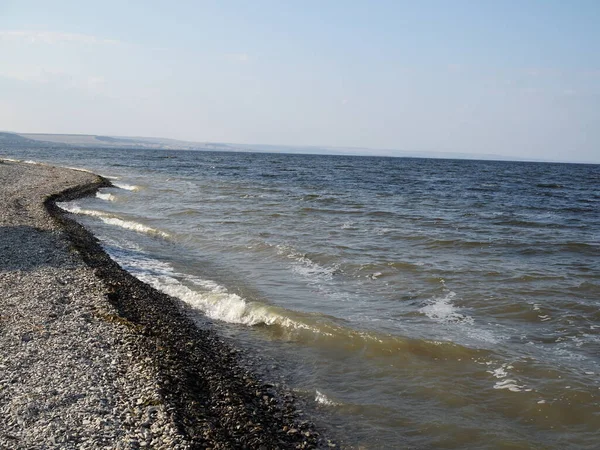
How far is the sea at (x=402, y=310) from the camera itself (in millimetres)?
7883

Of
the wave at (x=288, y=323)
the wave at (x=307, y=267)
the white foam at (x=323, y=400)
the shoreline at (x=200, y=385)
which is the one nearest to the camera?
the shoreline at (x=200, y=385)

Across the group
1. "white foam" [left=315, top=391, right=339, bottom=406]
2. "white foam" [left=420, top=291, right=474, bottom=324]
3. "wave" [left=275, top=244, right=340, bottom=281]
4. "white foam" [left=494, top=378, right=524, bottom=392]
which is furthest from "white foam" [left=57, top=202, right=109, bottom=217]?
"white foam" [left=494, top=378, right=524, bottom=392]

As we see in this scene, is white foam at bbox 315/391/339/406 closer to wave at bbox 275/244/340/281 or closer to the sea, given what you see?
the sea

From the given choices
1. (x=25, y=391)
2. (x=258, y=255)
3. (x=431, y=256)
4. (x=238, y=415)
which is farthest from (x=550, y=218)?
(x=25, y=391)

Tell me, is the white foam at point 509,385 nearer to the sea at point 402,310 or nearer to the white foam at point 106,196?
the sea at point 402,310

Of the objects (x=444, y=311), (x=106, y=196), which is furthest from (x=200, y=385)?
(x=106, y=196)

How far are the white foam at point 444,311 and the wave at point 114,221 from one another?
13.3 metres

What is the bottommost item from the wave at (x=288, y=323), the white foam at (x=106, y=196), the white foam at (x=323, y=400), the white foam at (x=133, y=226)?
the white foam at (x=323, y=400)

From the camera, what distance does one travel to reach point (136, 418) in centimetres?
653

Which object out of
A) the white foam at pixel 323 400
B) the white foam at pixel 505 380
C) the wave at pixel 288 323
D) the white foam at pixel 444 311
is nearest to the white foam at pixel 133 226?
the wave at pixel 288 323

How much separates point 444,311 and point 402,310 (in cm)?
110

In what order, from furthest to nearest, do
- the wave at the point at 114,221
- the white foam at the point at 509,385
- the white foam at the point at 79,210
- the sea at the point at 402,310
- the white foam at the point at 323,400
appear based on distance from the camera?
the white foam at the point at 79,210 < the wave at the point at 114,221 < the white foam at the point at 509,385 < the white foam at the point at 323,400 < the sea at the point at 402,310

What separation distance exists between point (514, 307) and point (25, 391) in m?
11.5

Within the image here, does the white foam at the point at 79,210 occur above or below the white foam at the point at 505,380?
above
